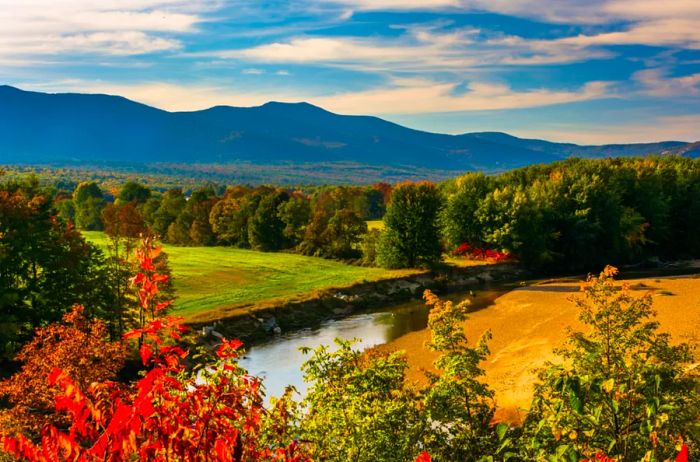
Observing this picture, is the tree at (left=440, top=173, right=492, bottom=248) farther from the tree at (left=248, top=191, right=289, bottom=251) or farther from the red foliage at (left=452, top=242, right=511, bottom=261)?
the tree at (left=248, top=191, right=289, bottom=251)

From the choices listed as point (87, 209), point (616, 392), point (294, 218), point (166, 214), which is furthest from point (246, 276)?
point (87, 209)

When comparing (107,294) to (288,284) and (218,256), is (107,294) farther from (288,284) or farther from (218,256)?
(218,256)

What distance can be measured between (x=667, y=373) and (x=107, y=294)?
118 ft

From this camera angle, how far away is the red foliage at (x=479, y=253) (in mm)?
81750

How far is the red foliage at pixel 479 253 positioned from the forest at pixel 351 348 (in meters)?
0.32

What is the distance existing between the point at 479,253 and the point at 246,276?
36591 mm

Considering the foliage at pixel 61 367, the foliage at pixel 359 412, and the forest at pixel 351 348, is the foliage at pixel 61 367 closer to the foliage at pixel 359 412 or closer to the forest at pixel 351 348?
the forest at pixel 351 348

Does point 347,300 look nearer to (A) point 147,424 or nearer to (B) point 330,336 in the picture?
(B) point 330,336

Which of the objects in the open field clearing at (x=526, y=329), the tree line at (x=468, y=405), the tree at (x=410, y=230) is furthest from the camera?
the tree at (x=410, y=230)

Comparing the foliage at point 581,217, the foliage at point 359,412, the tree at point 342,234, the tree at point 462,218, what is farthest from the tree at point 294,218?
the foliage at point 359,412

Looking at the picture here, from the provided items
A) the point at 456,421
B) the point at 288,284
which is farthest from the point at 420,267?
the point at 456,421

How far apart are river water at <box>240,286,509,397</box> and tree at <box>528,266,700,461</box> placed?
2013 centimetres

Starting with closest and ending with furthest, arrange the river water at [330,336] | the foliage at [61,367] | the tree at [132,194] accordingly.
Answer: the foliage at [61,367] < the river water at [330,336] < the tree at [132,194]

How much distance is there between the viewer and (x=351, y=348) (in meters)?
37.1
